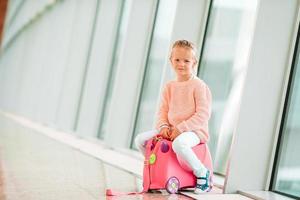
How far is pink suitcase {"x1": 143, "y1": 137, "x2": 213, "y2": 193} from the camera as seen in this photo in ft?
9.56

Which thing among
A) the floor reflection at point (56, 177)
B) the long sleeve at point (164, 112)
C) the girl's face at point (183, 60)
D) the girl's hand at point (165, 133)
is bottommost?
the floor reflection at point (56, 177)

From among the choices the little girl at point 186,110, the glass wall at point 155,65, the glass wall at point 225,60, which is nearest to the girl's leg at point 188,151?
the little girl at point 186,110

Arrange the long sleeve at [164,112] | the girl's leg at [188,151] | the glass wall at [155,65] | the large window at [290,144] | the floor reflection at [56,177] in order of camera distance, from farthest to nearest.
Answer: the glass wall at [155,65] → the large window at [290,144] → the long sleeve at [164,112] → the girl's leg at [188,151] → the floor reflection at [56,177]

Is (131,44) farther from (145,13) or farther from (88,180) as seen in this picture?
(88,180)

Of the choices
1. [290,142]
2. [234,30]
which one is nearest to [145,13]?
[234,30]

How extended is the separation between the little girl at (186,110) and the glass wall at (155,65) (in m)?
2.53

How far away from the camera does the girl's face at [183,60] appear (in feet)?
10.0

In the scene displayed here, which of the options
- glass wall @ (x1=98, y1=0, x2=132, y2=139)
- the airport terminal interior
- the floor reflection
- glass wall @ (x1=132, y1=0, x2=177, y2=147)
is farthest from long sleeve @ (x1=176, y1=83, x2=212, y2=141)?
glass wall @ (x1=98, y1=0, x2=132, y2=139)

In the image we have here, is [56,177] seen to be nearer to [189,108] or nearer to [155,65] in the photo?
[189,108]

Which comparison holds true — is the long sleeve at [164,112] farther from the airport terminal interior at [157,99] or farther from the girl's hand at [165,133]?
the airport terminal interior at [157,99]

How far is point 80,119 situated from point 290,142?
16.4 feet

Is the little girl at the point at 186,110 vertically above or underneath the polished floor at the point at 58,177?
above

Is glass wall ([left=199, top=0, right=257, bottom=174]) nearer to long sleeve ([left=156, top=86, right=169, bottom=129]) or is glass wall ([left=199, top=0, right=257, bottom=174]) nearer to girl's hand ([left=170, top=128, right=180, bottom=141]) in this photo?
long sleeve ([left=156, top=86, right=169, bottom=129])

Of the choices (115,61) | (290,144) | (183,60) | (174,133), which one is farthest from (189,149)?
(115,61)
